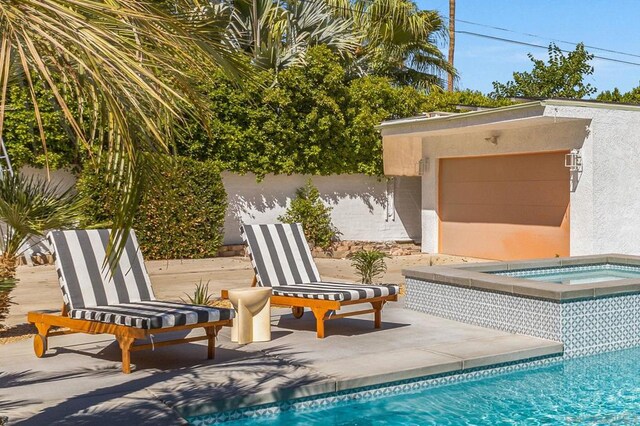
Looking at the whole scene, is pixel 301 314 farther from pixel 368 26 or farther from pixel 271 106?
pixel 368 26

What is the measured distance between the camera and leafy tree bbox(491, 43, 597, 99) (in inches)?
1336

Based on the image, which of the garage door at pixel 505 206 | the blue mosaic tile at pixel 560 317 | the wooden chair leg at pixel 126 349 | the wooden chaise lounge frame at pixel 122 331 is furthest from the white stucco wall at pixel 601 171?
the wooden chair leg at pixel 126 349

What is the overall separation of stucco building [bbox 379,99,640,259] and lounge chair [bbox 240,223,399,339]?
6.64m

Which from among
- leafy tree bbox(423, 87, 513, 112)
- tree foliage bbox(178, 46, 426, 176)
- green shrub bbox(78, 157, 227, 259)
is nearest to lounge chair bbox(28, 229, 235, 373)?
green shrub bbox(78, 157, 227, 259)

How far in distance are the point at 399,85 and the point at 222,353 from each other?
812 inches

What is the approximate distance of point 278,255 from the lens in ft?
29.3

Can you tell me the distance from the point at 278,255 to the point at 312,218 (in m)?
9.69

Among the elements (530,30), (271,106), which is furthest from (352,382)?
(530,30)

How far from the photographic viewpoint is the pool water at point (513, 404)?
6.14 meters

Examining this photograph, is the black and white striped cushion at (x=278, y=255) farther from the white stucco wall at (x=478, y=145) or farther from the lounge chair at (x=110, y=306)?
the white stucco wall at (x=478, y=145)

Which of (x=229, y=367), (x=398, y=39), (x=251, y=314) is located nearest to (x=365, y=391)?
(x=229, y=367)

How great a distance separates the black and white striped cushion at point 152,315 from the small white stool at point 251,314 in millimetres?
797

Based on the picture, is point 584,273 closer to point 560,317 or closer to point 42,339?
point 560,317

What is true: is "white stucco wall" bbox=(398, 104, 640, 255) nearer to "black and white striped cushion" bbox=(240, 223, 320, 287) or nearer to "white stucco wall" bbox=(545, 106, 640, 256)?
"white stucco wall" bbox=(545, 106, 640, 256)
